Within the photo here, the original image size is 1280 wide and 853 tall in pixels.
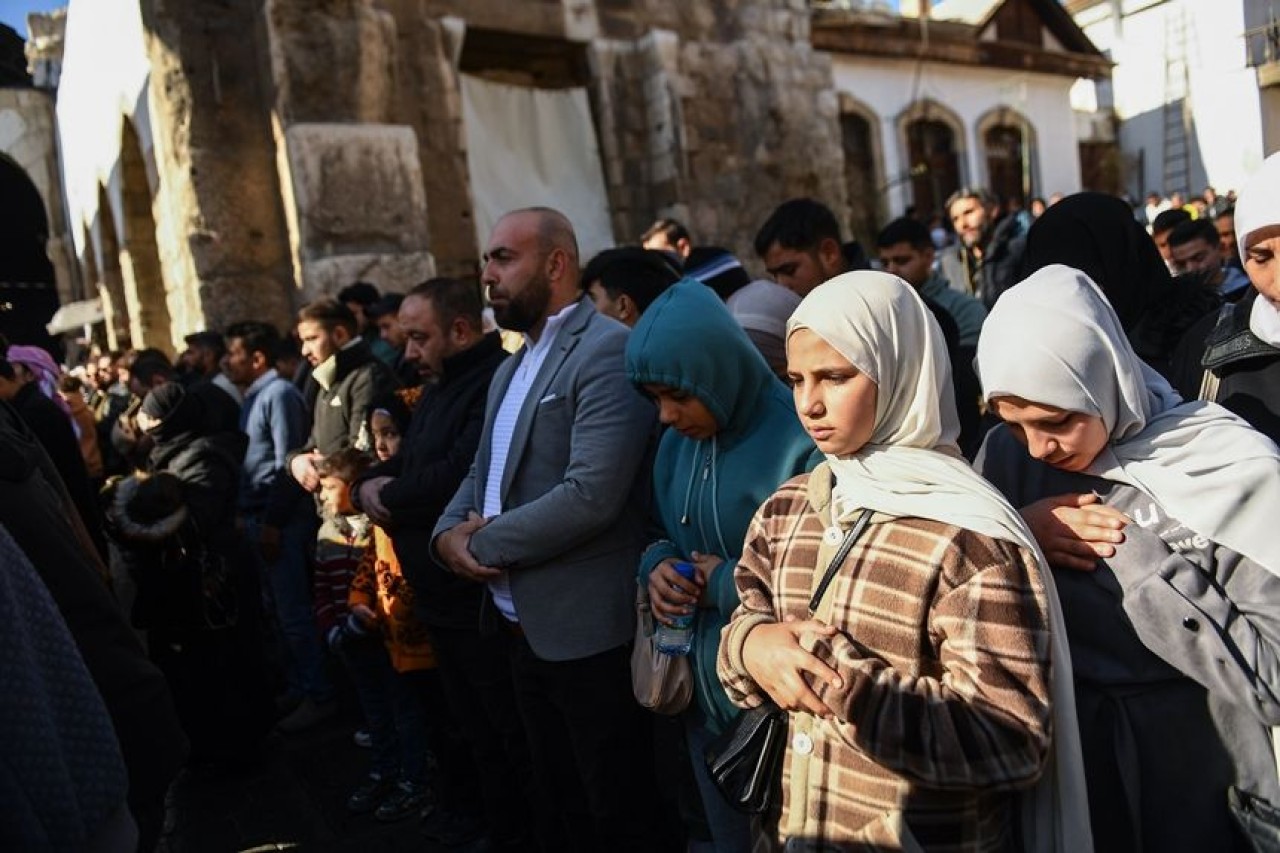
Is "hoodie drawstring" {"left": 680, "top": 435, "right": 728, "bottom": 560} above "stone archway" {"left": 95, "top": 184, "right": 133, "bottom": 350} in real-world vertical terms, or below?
below

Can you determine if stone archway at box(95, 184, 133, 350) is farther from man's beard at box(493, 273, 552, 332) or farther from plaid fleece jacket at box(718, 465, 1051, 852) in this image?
plaid fleece jacket at box(718, 465, 1051, 852)

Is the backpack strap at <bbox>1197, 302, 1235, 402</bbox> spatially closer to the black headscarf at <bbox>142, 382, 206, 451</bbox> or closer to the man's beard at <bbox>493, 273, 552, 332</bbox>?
the man's beard at <bbox>493, 273, 552, 332</bbox>

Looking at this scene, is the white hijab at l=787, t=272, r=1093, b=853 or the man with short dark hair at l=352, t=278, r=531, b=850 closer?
the white hijab at l=787, t=272, r=1093, b=853

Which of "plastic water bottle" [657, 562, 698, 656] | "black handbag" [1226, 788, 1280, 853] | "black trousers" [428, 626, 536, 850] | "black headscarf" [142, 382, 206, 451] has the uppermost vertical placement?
"black headscarf" [142, 382, 206, 451]

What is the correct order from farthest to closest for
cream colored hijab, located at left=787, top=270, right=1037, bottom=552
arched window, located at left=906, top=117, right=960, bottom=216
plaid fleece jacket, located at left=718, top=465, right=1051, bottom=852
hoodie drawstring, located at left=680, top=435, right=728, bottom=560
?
arched window, located at left=906, top=117, right=960, bottom=216 < hoodie drawstring, located at left=680, top=435, right=728, bottom=560 < cream colored hijab, located at left=787, top=270, right=1037, bottom=552 < plaid fleece jacket, located at left=718, top=465, right=1051, bottom=852

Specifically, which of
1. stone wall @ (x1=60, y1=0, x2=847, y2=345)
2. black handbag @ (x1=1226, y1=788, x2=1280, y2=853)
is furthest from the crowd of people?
stone wall @ (x1=60, y1=0, x2=847, y2=345)

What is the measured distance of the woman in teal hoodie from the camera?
82.6 inches

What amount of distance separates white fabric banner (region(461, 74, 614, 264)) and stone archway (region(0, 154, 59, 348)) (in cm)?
1249

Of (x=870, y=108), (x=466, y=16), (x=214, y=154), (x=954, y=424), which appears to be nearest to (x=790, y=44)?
(x=466, y=16)

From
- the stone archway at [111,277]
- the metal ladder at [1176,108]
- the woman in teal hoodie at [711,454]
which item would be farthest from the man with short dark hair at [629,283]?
the metal ladder at [1176,108]

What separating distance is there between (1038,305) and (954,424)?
25 centimetres

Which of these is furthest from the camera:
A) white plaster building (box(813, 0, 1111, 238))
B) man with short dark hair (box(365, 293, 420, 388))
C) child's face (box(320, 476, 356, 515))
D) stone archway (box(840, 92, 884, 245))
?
stone archway (box(840, 92, 884, 245))

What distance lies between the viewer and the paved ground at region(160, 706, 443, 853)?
3518 mm

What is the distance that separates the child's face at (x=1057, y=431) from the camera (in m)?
1.56
